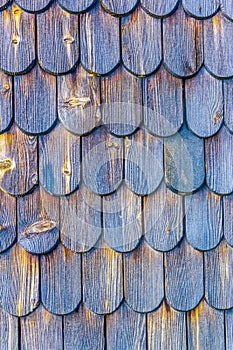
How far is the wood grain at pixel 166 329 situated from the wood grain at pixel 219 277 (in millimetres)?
119

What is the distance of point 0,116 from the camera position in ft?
6.17

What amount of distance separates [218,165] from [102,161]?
1.23 ft

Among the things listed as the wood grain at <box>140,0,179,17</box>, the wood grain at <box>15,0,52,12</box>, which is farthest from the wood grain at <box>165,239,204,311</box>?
the wood grain at <box>15,0,52,12</box>

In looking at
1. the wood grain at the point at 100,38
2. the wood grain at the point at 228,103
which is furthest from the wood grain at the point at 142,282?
the wood grain at the point at 100,38

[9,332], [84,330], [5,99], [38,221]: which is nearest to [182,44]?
[5,99]

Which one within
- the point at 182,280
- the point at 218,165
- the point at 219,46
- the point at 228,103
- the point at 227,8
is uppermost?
the point at 227,8

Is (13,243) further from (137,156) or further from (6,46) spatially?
(6,46)

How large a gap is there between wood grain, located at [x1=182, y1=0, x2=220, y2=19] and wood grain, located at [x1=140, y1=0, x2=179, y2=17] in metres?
0.05

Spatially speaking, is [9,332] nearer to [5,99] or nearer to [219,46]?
[5,99]

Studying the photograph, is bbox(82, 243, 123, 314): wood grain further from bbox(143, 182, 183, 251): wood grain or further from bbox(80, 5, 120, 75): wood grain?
bbox(80, 5, 120, 75): wood grain

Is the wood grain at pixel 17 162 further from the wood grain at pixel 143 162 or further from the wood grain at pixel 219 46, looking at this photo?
the wood grain at pixel 219 46

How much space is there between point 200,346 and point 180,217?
1.36 ft

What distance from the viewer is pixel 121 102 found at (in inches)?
74.1

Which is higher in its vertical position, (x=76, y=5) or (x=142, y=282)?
(x=76, y=5)
